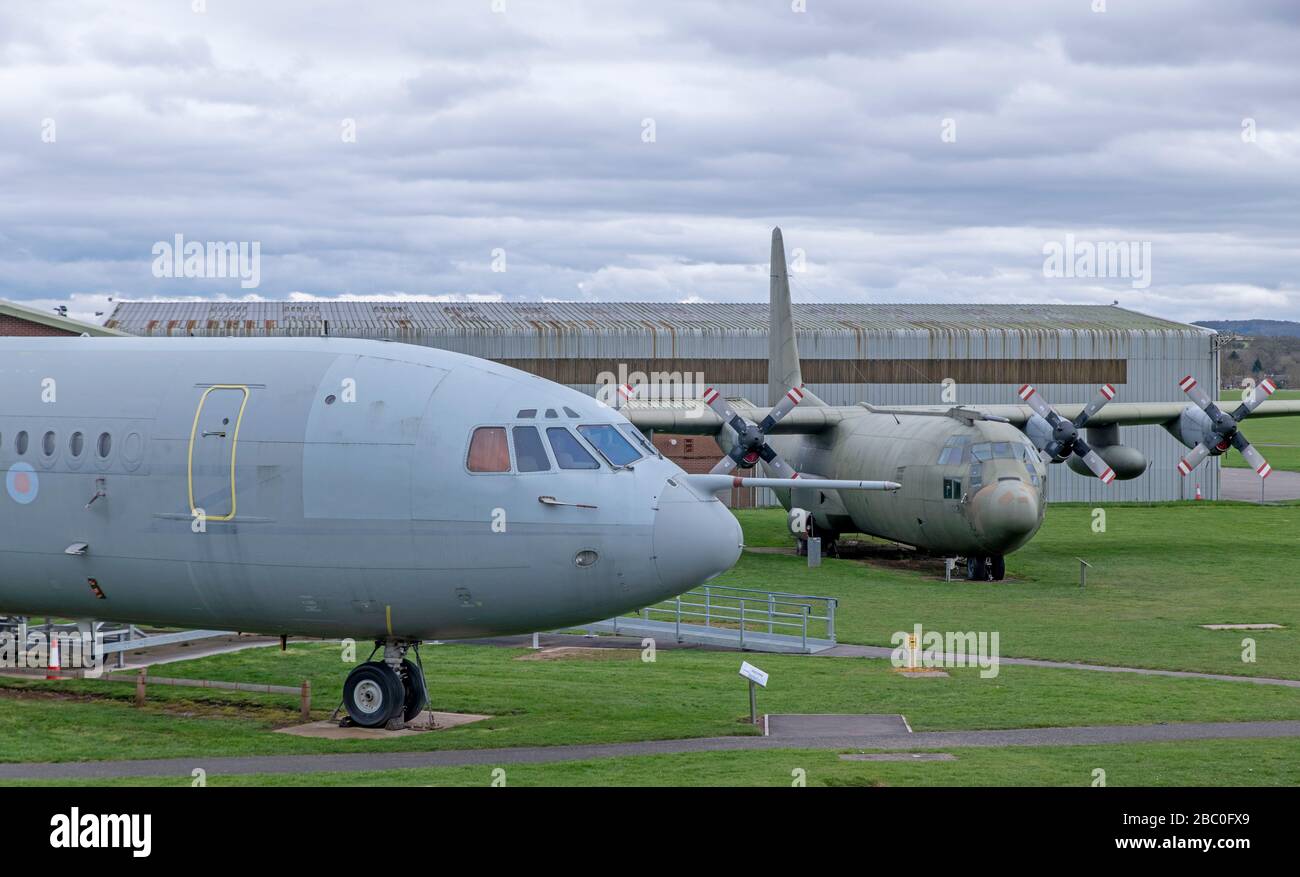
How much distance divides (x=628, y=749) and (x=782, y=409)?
1217 inches

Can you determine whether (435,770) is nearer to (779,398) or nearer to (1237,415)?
(779,398)

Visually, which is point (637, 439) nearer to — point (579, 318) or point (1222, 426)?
point (1222, 426)

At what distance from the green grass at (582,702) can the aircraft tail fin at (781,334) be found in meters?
26.5

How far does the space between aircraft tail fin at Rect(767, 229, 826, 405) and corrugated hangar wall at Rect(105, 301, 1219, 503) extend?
682 inches

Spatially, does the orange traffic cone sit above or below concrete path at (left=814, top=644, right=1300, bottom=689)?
above

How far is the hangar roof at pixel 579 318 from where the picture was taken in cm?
7288

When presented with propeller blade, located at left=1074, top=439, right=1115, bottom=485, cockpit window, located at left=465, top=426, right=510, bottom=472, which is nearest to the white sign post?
cockpit window, located at left=465, top=426, right=510, bottom=472

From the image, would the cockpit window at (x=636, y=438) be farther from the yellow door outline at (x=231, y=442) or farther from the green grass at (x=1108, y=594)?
the green grass at (x=1108, y=594)

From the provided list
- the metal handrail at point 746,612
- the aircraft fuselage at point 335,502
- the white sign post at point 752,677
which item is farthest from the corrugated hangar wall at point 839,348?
the white sign post at point 752,677

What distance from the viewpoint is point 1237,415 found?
54969 mm

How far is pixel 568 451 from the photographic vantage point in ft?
70.1

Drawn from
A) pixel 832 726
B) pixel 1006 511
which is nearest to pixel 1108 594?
pixel 1006 511

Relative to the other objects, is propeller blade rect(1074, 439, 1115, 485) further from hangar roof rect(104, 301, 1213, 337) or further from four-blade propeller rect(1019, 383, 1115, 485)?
hangar roof rect(104, 301, 1213, 337)

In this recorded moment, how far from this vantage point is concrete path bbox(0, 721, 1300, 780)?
20172 millimetres
